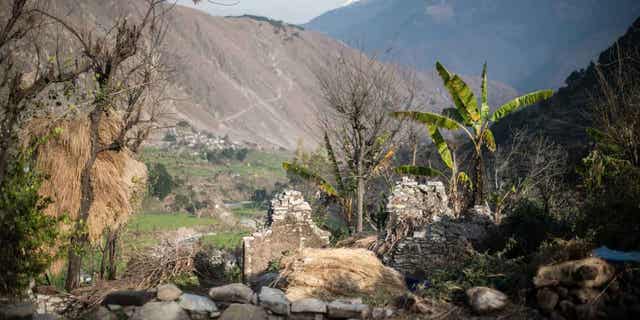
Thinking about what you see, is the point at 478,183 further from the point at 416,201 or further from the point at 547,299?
the point at 547,299

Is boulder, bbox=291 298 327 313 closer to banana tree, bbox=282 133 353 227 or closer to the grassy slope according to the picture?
banana tree, bbox=282 133 353 227

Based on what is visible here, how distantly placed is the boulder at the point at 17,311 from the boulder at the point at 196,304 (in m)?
1.93

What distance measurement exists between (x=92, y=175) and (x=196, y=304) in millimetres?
4408

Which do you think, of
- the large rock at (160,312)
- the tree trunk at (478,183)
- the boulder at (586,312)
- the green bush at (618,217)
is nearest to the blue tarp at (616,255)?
the green bush at (618,217)

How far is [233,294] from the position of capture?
7320 mm

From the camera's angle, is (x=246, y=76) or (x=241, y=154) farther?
(x=246, y=76)

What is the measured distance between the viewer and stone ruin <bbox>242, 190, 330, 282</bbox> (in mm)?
11914

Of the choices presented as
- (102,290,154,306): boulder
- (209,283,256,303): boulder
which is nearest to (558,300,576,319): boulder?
(209,283,256,303): boulder

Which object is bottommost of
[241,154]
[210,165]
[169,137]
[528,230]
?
[528,230]

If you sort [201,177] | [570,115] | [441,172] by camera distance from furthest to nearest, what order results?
[201,177], [570,115], [441,172]

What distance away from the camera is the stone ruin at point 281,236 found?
39.1 ft

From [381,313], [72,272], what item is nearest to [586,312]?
[381,313]

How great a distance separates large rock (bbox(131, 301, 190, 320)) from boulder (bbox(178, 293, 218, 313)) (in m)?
0.12

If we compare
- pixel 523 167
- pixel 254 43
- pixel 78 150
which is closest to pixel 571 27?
pixel 254 43
